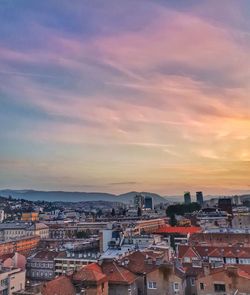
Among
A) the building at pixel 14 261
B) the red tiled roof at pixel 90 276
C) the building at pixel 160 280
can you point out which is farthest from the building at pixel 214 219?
the red tiled roof at pixel 90 276

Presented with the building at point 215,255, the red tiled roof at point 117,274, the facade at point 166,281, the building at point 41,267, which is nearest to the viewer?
the facade at point 166,281

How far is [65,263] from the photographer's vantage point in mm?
67375

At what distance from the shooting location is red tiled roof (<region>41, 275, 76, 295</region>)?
3139 cm

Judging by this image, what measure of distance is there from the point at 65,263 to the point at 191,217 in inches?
3671

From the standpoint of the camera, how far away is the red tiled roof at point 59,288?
3139cm

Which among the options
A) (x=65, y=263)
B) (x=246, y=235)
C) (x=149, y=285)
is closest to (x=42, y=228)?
(x=65, y=263)

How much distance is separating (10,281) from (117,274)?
20.1m

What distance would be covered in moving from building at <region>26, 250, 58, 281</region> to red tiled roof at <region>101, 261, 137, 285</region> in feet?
115

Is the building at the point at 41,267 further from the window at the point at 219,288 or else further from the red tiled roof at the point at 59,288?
the window at the point at 219,288

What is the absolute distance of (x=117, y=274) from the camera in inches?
1366

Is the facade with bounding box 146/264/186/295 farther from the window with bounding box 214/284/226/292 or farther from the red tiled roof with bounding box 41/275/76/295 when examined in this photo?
the red tiled roof with bounding box 41/275/76/295

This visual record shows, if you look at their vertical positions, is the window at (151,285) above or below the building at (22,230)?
below

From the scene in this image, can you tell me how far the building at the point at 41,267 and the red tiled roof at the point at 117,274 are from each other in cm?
3497

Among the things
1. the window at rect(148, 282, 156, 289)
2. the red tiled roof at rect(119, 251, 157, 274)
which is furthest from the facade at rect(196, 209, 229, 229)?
the window at rect(148, 282, 156, 289)
